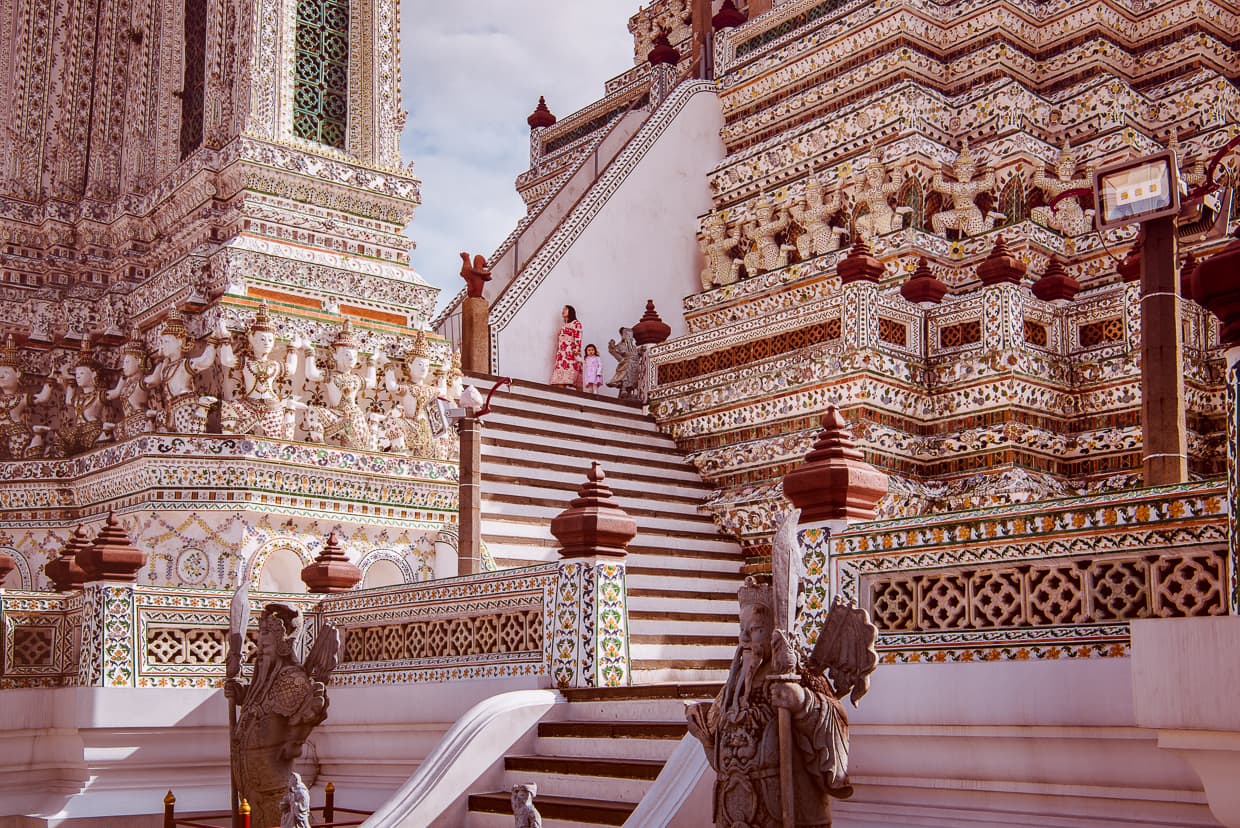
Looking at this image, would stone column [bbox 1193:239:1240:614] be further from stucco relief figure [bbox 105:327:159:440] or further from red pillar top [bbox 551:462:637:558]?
stucco relief figure [bbox 105:327:159:440]

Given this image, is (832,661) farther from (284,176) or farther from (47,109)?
(47,109)

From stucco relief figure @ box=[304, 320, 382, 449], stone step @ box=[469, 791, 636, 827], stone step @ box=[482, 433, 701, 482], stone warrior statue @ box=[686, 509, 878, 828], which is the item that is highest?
stucco relief figure @ box=[304, 320, 382, 449]

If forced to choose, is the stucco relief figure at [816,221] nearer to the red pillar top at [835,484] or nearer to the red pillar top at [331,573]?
the red pillar top at [331,573]

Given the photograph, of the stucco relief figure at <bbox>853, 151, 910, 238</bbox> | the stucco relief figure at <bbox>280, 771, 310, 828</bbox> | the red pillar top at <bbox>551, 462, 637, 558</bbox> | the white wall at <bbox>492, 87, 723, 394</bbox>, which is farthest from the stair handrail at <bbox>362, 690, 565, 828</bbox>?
the stucco relief figure at <bbox>853, 151, 910, 238</bbox>

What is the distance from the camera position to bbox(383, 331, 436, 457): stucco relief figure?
10320 mm

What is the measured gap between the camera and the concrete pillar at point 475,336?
13039 millimetres

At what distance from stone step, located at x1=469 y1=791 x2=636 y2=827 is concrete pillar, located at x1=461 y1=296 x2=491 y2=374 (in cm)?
679

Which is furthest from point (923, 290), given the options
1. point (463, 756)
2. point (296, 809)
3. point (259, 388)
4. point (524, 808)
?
point (524, 808)

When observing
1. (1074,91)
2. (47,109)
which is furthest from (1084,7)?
(47,109)

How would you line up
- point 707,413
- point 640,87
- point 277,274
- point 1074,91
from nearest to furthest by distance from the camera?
point 277,274 < point 707,413 < point 1074,91 < point 640,87

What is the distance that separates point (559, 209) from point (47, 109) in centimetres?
601

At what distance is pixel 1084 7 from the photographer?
1433cm

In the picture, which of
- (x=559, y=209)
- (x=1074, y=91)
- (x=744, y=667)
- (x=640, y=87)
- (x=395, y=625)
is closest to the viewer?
(x=744, y=667)

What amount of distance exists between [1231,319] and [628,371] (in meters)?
9.76
